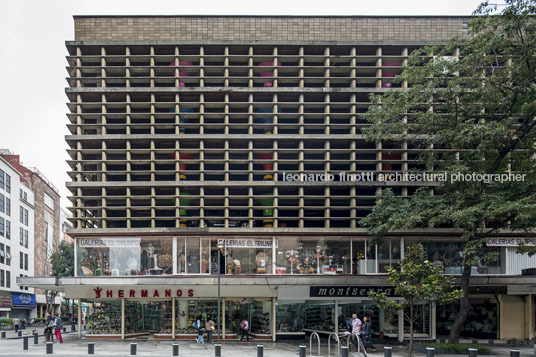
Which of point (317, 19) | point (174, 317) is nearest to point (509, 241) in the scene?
point (317, 19)

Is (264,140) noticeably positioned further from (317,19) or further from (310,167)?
(317,19)

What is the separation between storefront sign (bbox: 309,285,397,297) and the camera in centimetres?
3100

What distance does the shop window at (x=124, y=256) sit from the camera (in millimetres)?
31125

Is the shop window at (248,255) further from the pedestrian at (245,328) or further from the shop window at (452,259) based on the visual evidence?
the shop window at (452,259)

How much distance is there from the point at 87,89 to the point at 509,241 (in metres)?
30.0

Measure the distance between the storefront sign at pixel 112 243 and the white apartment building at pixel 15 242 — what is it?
38.5m

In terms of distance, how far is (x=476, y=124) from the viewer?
2630cm

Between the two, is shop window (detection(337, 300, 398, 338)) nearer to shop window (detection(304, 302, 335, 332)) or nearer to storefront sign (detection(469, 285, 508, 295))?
shop window (detection(304, 302, 335, 332))

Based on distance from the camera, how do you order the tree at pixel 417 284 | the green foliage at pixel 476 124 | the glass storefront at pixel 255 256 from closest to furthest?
the tree at pixel 417 284 → the green foliage at pixel 476 124 → the glass storefront at pixel 255 256

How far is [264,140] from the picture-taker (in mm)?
33344

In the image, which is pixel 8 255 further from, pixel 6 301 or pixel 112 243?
pixel 112 243

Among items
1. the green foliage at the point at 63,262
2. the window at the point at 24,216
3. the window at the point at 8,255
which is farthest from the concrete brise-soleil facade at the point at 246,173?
the window at the point at 24,216

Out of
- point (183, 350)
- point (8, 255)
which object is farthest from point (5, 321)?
point (183, 350)

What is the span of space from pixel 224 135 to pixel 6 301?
159 ft
